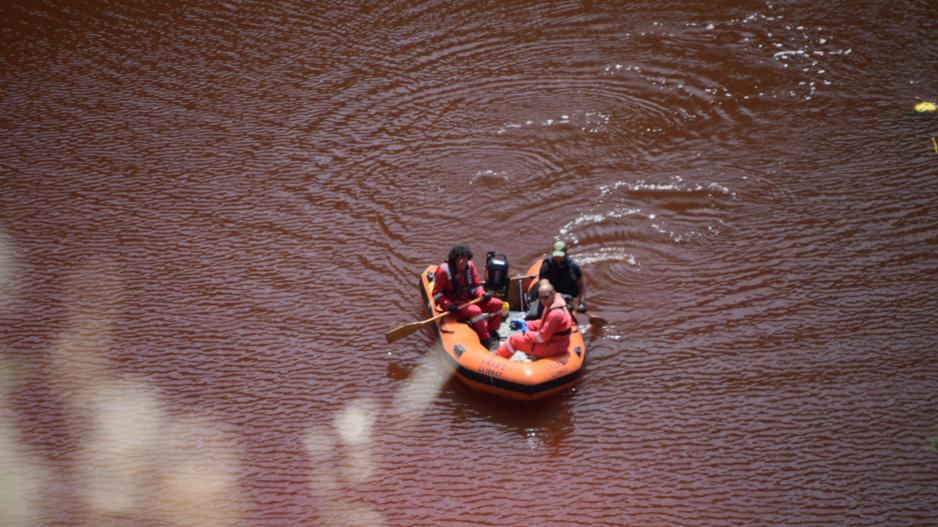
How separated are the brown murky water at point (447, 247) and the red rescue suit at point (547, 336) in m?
0.40

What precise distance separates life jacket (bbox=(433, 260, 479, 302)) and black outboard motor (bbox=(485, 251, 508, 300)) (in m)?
0.18

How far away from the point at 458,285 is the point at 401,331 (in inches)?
22.2

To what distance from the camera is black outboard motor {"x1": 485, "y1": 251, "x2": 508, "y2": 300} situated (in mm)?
6035

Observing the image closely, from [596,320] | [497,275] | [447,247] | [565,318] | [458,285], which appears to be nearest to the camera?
[565,318]

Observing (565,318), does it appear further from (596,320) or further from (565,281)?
(596,320)

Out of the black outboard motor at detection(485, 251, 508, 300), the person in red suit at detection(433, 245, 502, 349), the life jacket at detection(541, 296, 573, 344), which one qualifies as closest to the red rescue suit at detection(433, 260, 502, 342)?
the person in red suit at detection(433, 245, 502, 349)

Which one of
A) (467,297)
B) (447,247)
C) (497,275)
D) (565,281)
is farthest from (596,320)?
(447,247)

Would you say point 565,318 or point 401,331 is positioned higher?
Result: point 565,318

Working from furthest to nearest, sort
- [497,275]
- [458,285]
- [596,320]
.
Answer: [596,320]
[497,275]
[458,285]

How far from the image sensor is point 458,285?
5910mm

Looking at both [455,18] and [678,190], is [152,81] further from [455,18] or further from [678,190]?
[678,190]

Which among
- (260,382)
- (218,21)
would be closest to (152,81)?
(218,21)

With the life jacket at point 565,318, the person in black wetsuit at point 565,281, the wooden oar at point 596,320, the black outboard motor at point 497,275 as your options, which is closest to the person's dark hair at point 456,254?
the black outboard motor at point 497,275

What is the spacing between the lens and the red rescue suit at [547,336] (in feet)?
17.6
